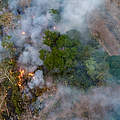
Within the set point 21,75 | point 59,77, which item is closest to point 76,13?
point 59,77

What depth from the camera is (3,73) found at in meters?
8.31

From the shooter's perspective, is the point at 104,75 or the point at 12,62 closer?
the point at 104,75

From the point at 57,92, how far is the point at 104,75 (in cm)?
220

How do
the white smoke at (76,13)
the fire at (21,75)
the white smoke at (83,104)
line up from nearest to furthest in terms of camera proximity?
the white smoke at (83,104), the fire at (21,75), the white smoke at (76,13)

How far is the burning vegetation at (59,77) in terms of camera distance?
7579 mm

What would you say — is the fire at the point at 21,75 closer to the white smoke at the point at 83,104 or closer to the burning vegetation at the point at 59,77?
the burning vegetation at the point at 59,77

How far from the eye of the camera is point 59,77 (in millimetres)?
8305

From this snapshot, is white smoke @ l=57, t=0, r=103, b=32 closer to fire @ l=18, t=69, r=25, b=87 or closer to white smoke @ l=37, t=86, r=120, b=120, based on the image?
fire @ l=18, t=69, r=25, b=87

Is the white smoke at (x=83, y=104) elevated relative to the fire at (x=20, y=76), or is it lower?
lower

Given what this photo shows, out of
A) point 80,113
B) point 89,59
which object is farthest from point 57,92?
point 89,59

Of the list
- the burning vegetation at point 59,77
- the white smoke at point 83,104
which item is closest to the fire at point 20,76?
the burning vegetation at point 59,77

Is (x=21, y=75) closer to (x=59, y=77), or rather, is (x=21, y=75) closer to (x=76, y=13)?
(x=59, y=77)

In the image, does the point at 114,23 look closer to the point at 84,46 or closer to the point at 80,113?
the point at 84,46

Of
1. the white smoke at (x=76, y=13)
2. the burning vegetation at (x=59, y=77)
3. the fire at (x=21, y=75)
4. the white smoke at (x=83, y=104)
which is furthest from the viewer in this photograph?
the white smoke at (x=76, y=13)
